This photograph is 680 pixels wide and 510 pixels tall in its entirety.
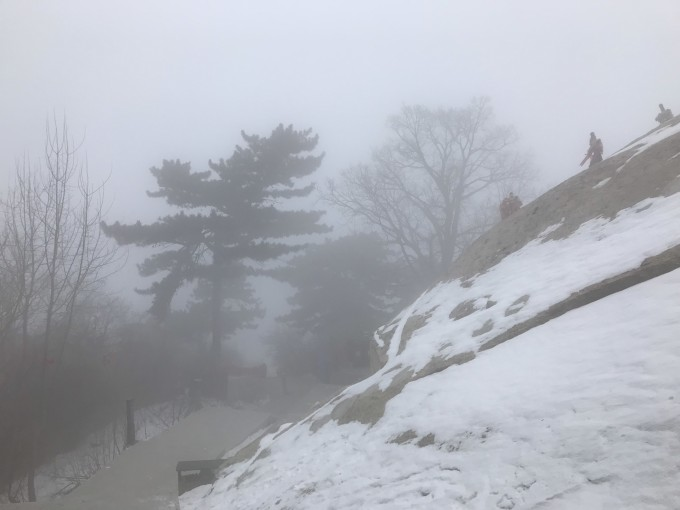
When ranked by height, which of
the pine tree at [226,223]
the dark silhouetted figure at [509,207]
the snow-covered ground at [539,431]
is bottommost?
the snow-covered ground at [539,431]

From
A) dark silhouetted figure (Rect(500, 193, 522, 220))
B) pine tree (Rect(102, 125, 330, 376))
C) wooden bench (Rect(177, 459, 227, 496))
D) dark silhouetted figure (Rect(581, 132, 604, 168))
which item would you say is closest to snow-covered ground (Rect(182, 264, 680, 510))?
wooden bench (Rect(177, 459, 227, 496))

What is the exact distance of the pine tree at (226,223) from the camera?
62.8 feet

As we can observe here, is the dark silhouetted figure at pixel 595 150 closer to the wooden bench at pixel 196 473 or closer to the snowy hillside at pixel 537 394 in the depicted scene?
the snowy hillside at pixel 537 394

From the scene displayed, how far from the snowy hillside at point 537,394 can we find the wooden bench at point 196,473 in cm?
71

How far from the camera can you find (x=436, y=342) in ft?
22.7

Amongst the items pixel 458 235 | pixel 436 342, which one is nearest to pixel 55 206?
pixel 436 342

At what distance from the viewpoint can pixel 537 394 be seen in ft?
12.5

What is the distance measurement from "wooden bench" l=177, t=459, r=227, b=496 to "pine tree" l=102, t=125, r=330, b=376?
10.6m

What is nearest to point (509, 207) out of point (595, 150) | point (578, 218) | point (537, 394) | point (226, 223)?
point (595, 150)

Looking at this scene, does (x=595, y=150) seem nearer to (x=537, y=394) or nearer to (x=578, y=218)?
(x=578, y=218)

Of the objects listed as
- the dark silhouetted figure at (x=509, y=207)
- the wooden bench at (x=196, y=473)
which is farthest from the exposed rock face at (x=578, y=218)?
the wooden bench at (x=196, y=473)

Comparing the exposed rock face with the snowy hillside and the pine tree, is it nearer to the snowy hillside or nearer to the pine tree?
the snowy hillside

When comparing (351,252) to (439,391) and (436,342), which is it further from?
(439,391)

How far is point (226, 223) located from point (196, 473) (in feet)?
38.6
